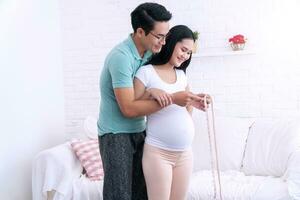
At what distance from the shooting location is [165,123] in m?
1.65

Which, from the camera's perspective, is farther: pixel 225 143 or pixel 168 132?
pixel 225 143

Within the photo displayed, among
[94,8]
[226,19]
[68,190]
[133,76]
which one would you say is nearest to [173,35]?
[133,76]

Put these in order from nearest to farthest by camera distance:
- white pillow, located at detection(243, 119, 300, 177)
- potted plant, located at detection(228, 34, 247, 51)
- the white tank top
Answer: the white tank top, white pillow, located at detection(243, 119, 300, 177), potted plant, located at detection(228, 34, 247, 51)

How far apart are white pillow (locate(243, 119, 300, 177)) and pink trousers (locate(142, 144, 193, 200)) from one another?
3.88 ft

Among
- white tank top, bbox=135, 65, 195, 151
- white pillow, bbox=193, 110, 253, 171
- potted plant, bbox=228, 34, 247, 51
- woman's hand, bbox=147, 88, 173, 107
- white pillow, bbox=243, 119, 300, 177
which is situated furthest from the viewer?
potted plant, bbox=228, 34, 247, 51

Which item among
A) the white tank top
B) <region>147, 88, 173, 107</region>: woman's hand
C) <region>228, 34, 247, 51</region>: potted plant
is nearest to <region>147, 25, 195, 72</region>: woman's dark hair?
the white tank top

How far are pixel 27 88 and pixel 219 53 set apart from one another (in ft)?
4.90

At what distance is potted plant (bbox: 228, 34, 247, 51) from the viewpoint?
3.03 metres

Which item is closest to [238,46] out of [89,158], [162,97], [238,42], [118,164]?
[238,42]

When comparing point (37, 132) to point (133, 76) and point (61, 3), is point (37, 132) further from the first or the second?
point (133, 76)

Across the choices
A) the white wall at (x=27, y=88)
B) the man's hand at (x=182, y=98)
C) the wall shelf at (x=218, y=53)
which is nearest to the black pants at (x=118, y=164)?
the man's hand at (x=182, y=98)

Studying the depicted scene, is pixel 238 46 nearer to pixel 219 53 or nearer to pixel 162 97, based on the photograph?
pixel 219 53

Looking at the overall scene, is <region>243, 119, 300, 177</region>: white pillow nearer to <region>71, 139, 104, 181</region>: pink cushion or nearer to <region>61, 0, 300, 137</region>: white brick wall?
<region>61, 0, 300, 137</region>: white brick wall

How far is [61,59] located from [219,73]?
1.39m
